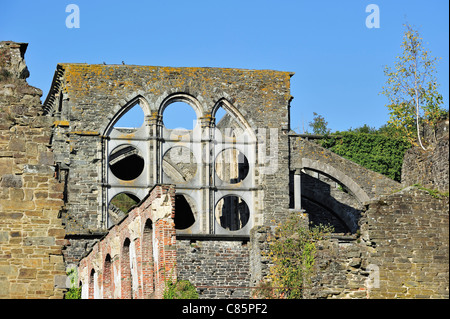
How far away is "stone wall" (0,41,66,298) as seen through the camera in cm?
1608

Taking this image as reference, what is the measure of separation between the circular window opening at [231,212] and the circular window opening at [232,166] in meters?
0.72

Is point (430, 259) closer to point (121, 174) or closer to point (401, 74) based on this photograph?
point (401, 74)

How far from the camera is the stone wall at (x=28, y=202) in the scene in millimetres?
16078

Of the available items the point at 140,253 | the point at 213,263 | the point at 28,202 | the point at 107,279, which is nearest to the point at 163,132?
the point at 213,263

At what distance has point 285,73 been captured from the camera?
33.9m

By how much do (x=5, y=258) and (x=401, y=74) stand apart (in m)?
15.4

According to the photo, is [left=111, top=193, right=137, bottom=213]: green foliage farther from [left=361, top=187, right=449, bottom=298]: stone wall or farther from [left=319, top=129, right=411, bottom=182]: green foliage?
[left=361, top=187, right=449, bottom=298]: stone wall

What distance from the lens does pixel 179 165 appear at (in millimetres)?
39500

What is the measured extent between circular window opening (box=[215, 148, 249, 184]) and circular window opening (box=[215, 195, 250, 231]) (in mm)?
723

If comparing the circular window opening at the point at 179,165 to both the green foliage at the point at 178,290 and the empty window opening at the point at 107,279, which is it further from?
the green foliage at the point at 178,290

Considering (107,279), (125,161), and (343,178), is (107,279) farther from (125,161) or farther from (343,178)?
(125,161)

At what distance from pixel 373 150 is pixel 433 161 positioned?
59.6 feet

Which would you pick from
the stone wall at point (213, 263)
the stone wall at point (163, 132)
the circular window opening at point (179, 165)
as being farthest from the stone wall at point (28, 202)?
the circular window opening at point (179, 165)
